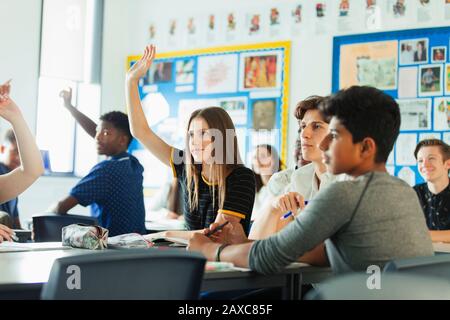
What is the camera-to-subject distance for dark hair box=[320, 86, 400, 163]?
176cm

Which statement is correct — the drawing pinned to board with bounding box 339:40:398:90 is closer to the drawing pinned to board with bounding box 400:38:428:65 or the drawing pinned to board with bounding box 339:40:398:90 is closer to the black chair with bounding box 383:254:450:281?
the drawing pinned to board with bounding box 400:38:428:65

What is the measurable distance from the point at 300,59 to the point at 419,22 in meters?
1.09

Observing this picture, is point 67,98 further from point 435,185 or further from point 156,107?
point 435,185

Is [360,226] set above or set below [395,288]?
above

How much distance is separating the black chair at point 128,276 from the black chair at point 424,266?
1.36 feet

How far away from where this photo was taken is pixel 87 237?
2367mm

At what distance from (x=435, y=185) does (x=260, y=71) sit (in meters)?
2.68

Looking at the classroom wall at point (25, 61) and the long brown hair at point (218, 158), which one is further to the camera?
the classroom wall at point (25, 61)

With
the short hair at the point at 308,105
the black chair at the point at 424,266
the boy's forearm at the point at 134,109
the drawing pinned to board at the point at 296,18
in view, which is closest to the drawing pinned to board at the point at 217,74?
the drawing pinned to board at the point at 296,18

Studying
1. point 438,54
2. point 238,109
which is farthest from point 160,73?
point 438,54

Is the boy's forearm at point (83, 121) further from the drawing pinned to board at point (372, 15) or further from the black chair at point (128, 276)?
the black chair at point (128, 276)

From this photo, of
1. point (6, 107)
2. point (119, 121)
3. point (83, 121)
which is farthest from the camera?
point (83, 121)

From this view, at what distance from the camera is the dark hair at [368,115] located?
176 centimetres
